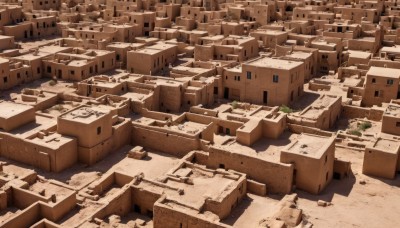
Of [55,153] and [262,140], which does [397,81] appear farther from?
[55,153]

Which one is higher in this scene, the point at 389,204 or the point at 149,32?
the point at 149,32

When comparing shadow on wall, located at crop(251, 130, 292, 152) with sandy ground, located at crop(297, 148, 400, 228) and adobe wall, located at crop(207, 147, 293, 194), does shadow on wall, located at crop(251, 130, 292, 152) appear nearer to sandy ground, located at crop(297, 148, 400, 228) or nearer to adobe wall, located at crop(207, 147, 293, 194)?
adobe wall, located at crop(207, 147, 293, 194)

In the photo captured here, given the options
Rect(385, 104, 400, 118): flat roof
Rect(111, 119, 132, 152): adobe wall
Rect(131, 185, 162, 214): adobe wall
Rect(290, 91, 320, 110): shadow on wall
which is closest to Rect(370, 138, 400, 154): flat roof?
Rect(385, 104, 400, 118): flat roof

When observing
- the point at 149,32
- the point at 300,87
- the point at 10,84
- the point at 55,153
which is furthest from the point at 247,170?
the point at 149,32

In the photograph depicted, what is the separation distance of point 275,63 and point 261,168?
17.8 m

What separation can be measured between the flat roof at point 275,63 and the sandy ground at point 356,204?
14393 mm

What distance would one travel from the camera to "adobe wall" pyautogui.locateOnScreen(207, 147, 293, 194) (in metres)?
31.1

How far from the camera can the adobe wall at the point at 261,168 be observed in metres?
31.1

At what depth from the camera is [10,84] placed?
156 feet

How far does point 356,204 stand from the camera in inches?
1180

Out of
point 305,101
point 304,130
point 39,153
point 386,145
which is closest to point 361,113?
point 305,101

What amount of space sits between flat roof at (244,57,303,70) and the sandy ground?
14.4 metres

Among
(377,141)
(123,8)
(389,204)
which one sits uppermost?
(123,8)

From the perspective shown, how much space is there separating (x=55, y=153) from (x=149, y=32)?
3857 cm
